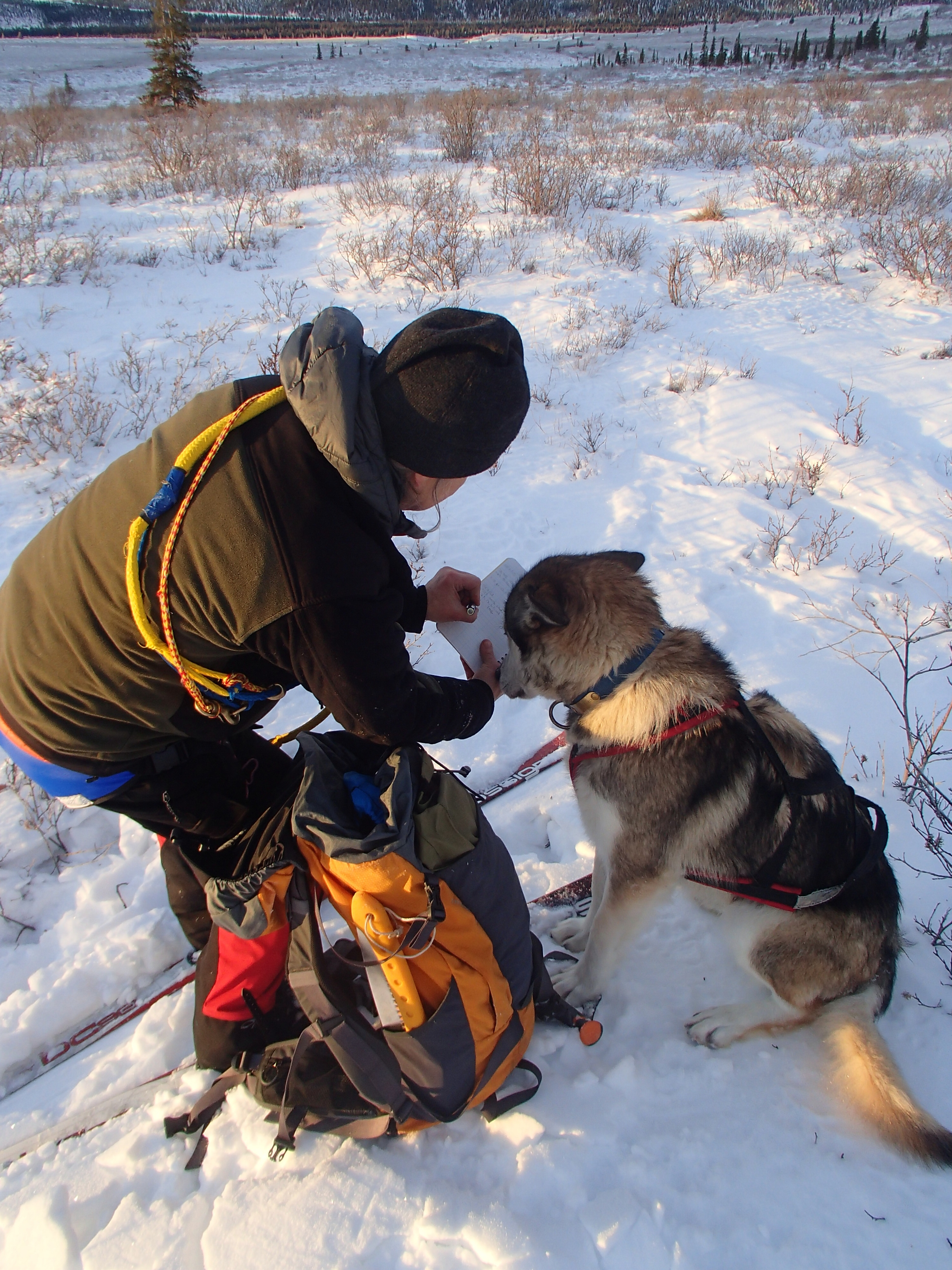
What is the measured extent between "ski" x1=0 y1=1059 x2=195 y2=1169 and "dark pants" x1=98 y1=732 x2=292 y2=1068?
16cm

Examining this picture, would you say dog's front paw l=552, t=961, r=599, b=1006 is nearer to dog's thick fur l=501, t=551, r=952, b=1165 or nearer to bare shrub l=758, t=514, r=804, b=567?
dog's thick fur l=501, t=551, r=952, b=1165

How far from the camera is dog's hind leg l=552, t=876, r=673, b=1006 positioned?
7.00ft

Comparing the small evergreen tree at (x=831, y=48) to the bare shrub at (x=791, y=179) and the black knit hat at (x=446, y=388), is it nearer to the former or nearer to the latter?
the bare shrub at (x=791, y=179)

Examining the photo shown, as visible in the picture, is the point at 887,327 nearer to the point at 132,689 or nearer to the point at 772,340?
the point at 772,340

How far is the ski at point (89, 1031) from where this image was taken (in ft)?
6.91

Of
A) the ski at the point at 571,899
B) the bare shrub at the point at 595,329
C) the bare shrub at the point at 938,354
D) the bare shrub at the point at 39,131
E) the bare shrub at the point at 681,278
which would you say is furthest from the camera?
the bare shrub at the point at 39,131

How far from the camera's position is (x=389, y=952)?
1622 mm

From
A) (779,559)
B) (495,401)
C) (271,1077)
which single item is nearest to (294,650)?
(495,401)

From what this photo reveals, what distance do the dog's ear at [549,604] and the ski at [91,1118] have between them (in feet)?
5.92

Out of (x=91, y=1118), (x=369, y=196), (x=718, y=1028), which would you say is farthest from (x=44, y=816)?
(x=369, y=196)

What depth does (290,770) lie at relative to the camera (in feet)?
7.10

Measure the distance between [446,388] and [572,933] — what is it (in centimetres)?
213

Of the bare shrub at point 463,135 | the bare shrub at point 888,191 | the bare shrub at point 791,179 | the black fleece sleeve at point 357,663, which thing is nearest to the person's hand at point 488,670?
the black fleece sleeve at point 357,663

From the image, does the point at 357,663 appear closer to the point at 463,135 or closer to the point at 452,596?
the point at 452,596
